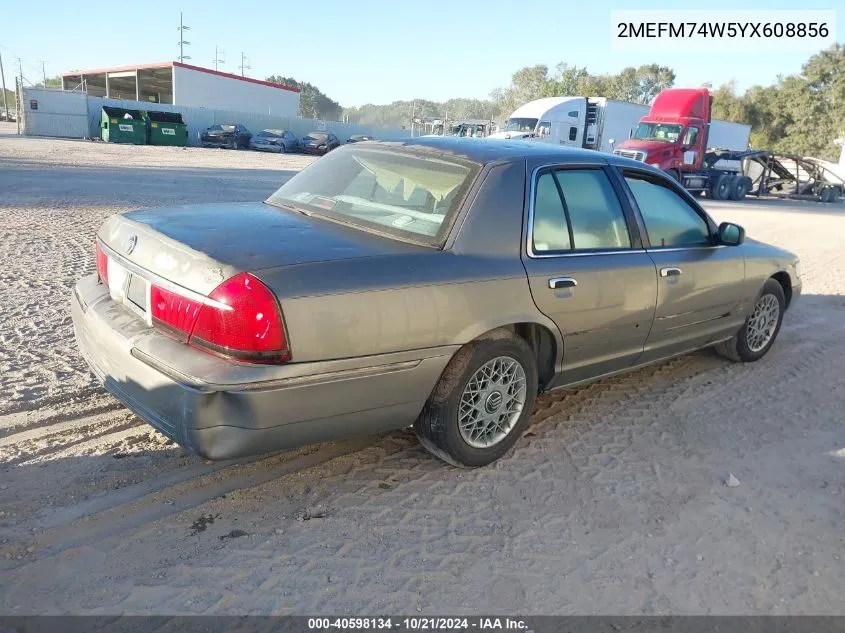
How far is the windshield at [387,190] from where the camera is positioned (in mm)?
3383

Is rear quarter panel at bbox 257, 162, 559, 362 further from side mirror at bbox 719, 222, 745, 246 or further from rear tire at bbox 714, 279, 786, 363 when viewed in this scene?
rear tire at bbox 714, 279, 786, 363

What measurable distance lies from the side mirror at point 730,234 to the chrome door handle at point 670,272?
63cm

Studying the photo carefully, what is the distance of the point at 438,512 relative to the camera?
122 inches

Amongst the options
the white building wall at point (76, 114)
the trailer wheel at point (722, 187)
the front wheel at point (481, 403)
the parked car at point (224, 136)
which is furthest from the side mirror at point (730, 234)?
the parked car at point (224, 136)

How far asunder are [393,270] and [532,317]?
849mm

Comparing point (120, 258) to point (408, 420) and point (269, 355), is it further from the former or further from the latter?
point (408, 420)

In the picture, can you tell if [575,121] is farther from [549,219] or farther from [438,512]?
[438,512]

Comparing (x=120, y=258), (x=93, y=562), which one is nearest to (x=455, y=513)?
(x=93, y=562)

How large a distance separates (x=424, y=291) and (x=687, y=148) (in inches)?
837

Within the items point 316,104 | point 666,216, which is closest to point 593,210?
point 666,216

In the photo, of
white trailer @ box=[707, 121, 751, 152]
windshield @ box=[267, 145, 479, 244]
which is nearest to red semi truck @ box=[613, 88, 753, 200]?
white trailer @ box=[707, 121, 751, 152]

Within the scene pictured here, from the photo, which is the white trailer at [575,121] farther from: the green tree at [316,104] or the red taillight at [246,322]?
the green tree at [316,104]

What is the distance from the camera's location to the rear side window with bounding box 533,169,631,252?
361 cm

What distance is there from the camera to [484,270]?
323cm
